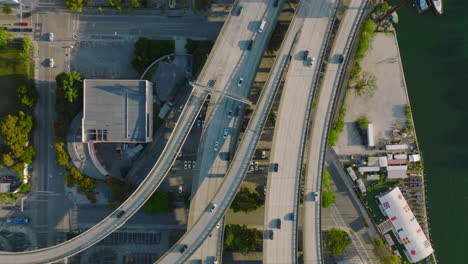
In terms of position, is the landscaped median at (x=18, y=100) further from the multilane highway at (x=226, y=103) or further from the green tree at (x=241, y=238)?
the green tree at (x=241, y=238)

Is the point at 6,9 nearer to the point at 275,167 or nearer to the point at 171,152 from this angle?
the point at 171,152

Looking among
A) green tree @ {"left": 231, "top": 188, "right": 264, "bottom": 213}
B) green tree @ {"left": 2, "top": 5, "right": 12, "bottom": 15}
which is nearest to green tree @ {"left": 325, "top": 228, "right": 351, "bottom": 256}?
green tree @ {"left": 231, "top": 188, "right": 264, "bottom": 213}

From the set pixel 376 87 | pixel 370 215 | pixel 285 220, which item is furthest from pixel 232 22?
pixel 370 215

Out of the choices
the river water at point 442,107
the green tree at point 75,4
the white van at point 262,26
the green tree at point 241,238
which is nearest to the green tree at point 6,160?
the green tree at point 75,4

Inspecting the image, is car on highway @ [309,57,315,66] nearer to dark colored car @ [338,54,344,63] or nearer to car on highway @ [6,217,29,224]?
dark colored car @ [338,54,344,63]

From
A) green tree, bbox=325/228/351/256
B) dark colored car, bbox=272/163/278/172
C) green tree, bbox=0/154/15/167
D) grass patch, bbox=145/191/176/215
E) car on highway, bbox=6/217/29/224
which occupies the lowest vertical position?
green tree, bbox=325/228/351/256

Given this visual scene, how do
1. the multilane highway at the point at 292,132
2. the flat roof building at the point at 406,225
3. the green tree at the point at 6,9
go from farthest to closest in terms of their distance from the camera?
1. the flat roof building at the point at 406,225
2. the green tree at the point at 6,9
3. the multilane highway at the point at 292,132
